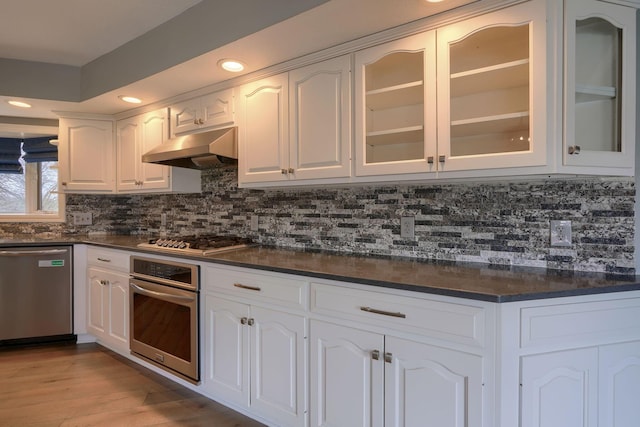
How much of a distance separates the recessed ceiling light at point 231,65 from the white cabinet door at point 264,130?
13 cm

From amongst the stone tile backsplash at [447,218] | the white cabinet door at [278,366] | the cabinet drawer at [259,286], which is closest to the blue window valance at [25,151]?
the stone tile backsplash at [447,218]

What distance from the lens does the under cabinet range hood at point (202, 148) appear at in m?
2.66

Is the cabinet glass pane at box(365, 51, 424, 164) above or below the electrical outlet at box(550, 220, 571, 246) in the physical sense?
above

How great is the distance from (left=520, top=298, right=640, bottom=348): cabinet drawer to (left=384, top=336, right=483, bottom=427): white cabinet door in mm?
211

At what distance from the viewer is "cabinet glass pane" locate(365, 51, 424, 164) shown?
194 centimetres

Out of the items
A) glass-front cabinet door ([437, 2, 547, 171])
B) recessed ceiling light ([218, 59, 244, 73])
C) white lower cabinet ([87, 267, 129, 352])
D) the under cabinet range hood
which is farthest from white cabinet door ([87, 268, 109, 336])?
glass-front cabinet door ([437, 2, 547, 171])

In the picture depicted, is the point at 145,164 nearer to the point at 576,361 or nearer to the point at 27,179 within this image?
the point at 27,179

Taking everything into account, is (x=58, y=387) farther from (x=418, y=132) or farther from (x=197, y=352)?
(x=418, y=132)

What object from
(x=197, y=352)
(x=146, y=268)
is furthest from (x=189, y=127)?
(x=197, y=352)

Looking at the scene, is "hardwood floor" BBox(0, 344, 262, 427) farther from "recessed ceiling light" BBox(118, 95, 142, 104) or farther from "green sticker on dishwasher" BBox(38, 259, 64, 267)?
"recessed ceiling light" BBox(118, 95, 142, 104)

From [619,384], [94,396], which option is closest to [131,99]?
[94,396]

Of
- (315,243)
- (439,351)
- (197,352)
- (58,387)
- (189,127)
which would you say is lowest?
(58,387)

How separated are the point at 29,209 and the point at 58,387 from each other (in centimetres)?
225

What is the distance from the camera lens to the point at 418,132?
1936 mm
